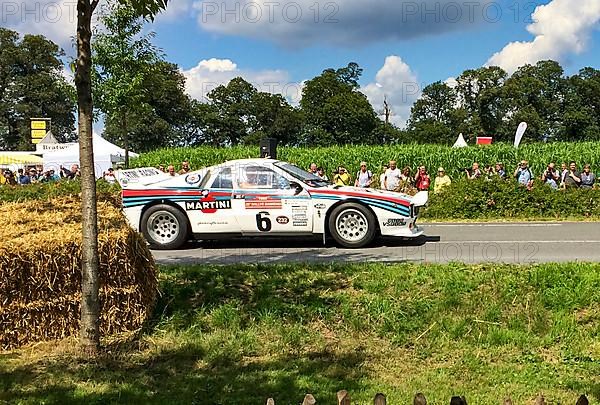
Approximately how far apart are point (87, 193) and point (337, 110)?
76591mm

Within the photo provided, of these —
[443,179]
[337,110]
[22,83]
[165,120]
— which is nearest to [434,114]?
[337,110]

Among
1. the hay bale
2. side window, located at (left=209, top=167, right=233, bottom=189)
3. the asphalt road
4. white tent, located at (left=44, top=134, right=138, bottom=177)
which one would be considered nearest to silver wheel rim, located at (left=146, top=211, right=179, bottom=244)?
the asphalt road

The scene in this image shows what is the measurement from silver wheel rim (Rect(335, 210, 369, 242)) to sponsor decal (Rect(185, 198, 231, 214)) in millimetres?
2154

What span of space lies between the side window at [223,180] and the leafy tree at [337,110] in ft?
230

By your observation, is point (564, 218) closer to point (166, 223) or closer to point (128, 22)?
point (166, 223)

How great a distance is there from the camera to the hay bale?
588cm

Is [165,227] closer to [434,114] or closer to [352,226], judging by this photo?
[352,226]

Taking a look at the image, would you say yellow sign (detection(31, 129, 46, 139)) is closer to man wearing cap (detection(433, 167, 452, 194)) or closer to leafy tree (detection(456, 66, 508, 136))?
man wearing cap (detection(433, 167, 452, 194))

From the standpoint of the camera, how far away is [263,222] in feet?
37.6

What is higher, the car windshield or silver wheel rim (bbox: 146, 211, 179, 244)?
the car windshield

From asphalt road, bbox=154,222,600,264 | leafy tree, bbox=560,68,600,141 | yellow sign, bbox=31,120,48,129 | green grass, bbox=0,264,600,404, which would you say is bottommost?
green grass, bbox=0,264,600,404

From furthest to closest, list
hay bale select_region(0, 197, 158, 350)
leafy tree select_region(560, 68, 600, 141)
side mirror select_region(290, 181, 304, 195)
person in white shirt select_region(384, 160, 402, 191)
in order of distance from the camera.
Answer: leafy tree select_region(560, 68, 600, 141)
person in white shirt select_region(384, 160, 402, 191)
side mirror select_region(290, 181, 304, 195)
hay bale select_region(0, 197, 158, 350)

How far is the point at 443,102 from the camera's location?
98.3 metres

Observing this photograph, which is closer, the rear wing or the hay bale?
the hay bale
